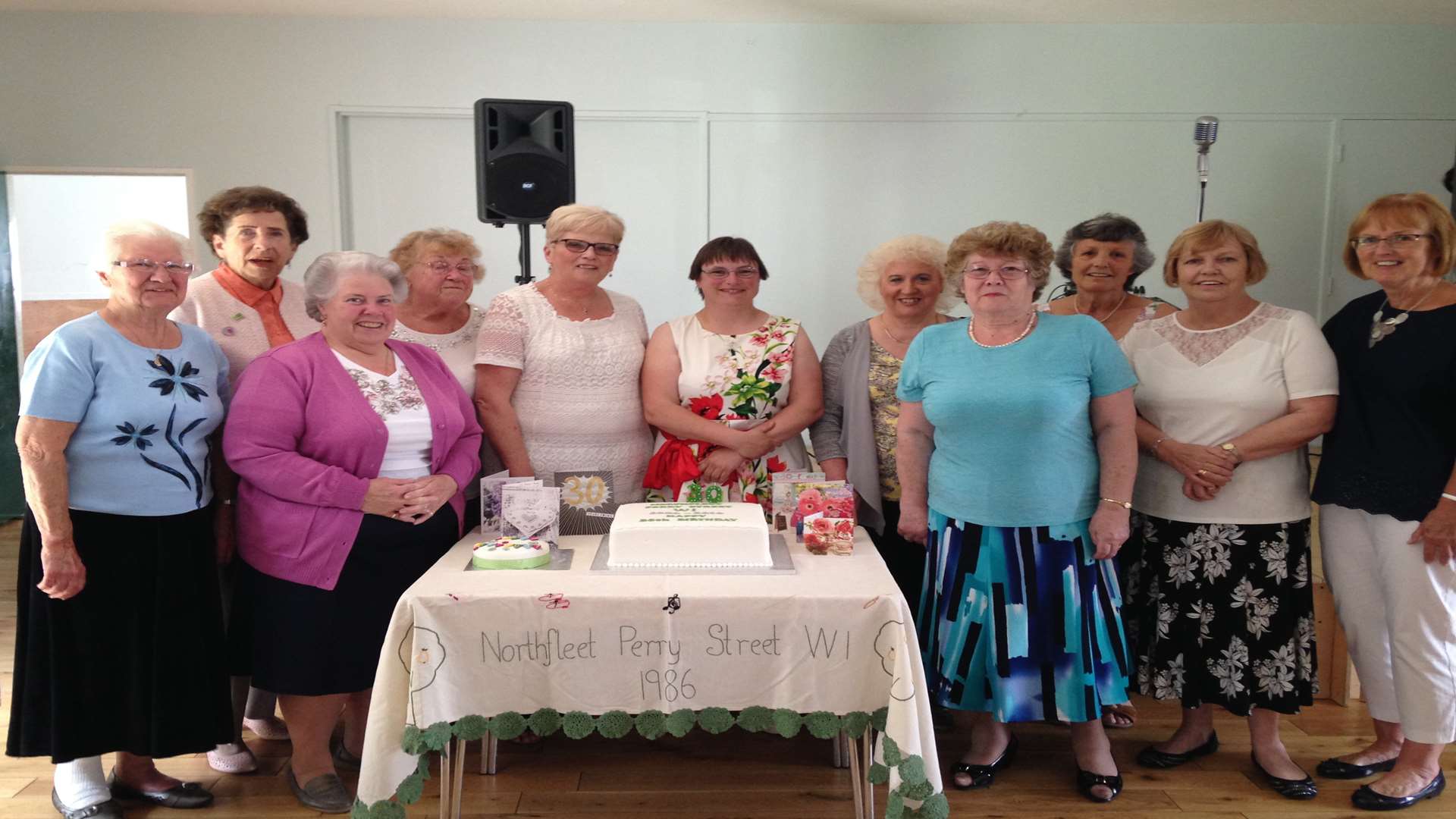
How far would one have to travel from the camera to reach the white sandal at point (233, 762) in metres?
2.53

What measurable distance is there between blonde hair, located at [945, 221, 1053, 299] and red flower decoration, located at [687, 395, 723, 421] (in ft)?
2.39

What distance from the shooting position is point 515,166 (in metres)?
3.57

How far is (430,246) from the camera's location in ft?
8.71

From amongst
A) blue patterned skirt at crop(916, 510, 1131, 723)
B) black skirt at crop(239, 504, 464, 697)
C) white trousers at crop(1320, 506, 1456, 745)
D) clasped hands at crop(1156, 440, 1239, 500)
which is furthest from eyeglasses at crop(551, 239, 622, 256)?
white trousers at crop(1320, 506, 1456, 745)

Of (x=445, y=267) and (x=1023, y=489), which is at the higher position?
(x=445, y=267)

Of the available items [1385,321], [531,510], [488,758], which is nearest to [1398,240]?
[1385,321]

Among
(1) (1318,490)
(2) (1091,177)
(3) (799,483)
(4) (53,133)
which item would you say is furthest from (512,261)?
(1) (1318,490)

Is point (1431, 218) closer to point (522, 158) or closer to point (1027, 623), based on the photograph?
point (1027, 623)

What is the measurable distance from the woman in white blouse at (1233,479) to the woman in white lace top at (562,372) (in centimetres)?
A: 137

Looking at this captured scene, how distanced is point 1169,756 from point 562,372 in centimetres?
192

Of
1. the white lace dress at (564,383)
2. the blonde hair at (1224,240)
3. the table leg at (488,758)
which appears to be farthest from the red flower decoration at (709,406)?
the blonde hair at (1224,240)

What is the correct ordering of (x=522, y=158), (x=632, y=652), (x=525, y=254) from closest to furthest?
(x=632, y=652) → (x=522, y=158) → (x=525, y=254)

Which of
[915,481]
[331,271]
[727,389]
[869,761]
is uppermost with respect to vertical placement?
[331,271]

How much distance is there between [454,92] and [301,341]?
3825 mm
